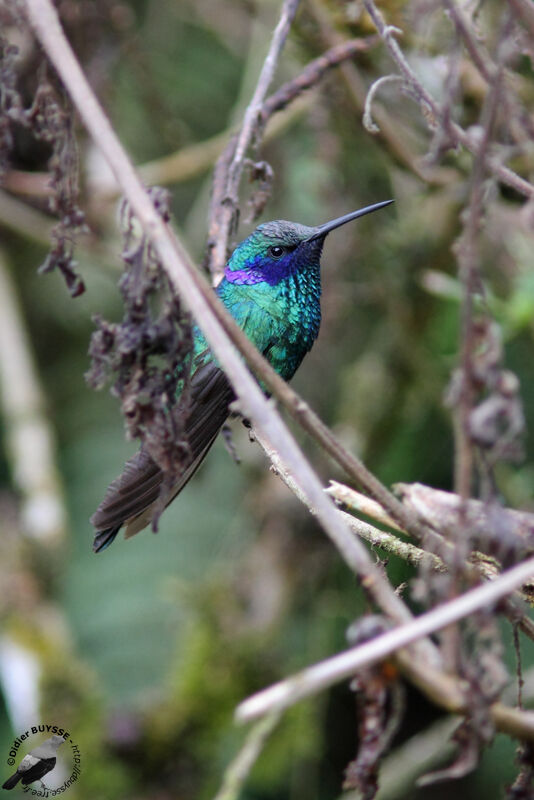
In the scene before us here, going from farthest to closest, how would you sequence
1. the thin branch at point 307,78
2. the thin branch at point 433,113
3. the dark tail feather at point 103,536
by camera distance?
1. the thin branch at point 307,78
2. the dark tail feather at point 103,536
3. the thin branch at point 433,113

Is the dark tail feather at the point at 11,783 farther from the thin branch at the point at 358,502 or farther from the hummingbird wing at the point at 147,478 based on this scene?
the thin branch at the point at 358,502

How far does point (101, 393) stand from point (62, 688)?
1971 mm

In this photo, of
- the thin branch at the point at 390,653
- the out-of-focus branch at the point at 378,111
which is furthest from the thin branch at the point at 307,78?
the thin branch at the point at 390,653

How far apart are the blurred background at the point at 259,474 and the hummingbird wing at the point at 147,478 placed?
2.85ft

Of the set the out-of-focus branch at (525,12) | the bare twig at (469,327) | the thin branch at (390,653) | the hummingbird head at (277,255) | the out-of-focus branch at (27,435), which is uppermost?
the out-of-focus branch at (27,435)

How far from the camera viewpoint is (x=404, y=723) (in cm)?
412

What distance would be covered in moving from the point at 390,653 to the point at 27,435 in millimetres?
3281

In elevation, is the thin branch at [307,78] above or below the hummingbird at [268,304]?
above

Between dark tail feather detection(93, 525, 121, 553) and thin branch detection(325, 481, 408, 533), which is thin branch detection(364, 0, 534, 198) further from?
dark tail feather detection(93, 525, 121, 553)

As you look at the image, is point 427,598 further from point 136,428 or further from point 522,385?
point 522,385

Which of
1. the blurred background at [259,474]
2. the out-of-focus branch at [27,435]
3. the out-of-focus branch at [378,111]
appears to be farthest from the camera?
the out-of-focus branch at [27,435]

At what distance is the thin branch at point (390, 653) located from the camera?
3.18ft

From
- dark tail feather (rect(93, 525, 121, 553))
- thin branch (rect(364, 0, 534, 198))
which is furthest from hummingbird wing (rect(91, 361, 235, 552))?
thin branch (rect(364, 0, 534, 198))

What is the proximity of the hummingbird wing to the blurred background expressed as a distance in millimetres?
868
